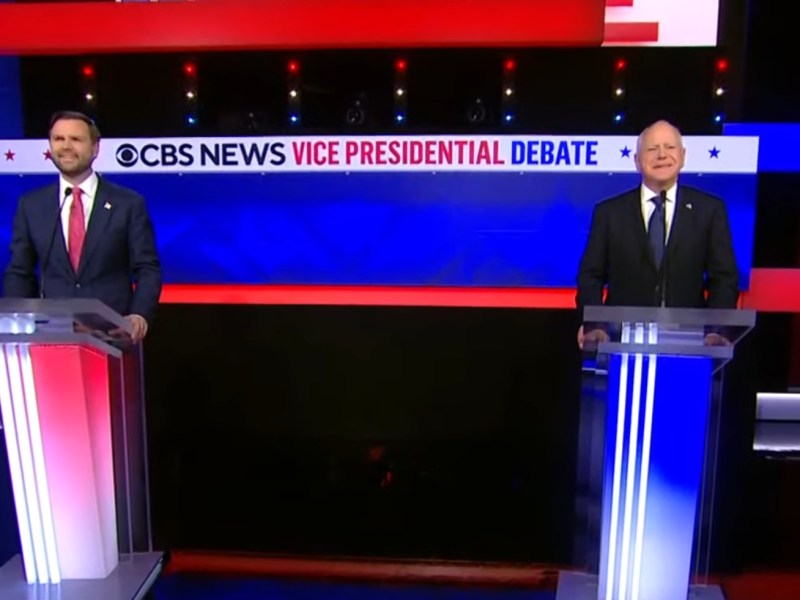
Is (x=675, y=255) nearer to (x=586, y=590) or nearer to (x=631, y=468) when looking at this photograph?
(x=631, y=468)

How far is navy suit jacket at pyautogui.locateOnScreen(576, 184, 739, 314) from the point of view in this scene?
83.0 inches

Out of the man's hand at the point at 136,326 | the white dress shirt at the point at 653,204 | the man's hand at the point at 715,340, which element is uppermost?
the white dress shirt at the point at 653,204

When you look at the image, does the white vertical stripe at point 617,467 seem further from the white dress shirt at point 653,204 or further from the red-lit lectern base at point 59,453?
the red-lit lectern base at point 59,453

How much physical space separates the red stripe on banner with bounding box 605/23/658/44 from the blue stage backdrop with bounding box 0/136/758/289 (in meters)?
0.47

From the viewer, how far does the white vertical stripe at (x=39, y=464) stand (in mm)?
1870

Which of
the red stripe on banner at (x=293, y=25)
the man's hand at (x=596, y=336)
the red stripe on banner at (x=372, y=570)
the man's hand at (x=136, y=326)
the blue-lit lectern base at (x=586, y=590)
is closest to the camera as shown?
the man's hand at (x=596, y=336)

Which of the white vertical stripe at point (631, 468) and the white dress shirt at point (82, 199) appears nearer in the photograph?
the white vertical stripe at point (631, 468)

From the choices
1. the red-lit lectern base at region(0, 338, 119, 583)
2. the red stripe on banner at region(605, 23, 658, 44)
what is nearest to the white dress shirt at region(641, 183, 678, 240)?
the red stripe on banner at region(605, 23, 658, 44)

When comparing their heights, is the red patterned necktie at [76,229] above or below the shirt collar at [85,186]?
below

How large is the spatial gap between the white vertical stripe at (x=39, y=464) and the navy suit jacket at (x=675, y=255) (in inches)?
59.5

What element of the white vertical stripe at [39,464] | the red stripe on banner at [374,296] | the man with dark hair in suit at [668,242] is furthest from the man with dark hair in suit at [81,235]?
the man with dark hair in suit at [668,242]

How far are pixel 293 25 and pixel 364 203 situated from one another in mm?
771

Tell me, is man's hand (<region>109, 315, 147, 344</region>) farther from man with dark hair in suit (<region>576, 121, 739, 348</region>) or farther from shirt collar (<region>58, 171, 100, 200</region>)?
man with dark hair in suit (<region>576, 121, 739, 348</region>)

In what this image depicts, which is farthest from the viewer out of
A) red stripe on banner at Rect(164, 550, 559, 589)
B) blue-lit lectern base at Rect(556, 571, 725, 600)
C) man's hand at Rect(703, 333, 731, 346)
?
red stripe on banner at Rect(164, 550, 559, 589)
